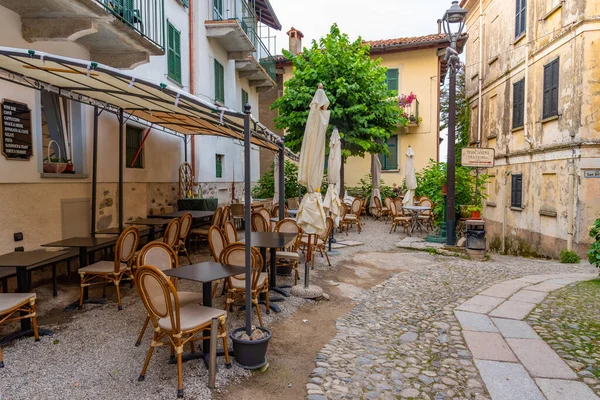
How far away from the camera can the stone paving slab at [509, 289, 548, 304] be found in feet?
18.6

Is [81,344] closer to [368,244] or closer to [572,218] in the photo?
[368,244]

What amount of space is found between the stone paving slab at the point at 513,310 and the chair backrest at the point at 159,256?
3853mm

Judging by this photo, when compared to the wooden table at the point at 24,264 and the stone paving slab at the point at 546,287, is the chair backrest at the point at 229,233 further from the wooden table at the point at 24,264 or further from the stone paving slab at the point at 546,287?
the stone paving slab at the point at 546,287

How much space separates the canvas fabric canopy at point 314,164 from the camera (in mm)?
5766

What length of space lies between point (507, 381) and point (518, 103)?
12.1 meters

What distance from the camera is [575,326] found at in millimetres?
4648

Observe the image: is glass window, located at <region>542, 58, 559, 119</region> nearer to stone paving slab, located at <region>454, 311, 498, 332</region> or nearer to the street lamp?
the street lamp

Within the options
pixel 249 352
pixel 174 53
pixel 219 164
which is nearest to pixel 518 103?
pixel 219 164

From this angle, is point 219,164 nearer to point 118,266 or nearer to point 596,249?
point 118,266

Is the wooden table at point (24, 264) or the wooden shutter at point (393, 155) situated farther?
the wooden shutter at point (393, 155)

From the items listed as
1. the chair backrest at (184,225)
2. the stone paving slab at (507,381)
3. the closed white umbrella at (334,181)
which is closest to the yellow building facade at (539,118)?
the closed white umbrella at (334,181)

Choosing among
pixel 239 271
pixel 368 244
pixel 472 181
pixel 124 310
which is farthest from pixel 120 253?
pixel 472 181

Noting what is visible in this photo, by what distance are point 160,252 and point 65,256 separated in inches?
72.5

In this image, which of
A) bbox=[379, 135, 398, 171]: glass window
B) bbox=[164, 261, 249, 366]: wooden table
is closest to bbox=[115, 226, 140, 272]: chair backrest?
bbox=[164, 261, 249, 366]: wooden table
